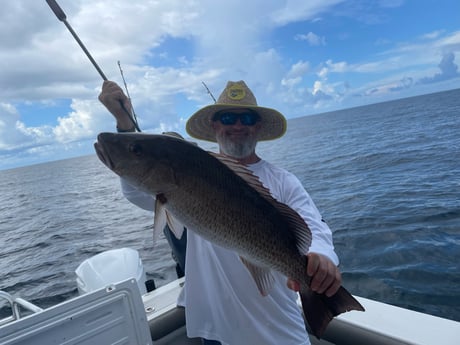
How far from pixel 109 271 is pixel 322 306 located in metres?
3.47

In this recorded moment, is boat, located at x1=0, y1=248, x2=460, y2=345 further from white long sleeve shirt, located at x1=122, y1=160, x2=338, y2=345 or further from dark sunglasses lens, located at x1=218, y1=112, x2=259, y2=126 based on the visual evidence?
dark sunglasses lens, located at x1=218, y1=112, x2=259, y2=126

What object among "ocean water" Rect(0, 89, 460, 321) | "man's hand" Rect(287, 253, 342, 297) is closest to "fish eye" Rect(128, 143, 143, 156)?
"man's hand" Rect(287, 253, 342, 297)

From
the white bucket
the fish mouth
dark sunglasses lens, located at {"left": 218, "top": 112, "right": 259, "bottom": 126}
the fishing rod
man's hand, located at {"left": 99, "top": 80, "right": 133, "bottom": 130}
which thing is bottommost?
the white bucket

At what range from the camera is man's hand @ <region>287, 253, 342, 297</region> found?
7.13 ft

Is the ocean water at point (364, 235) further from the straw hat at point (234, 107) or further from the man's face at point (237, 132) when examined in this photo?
the man's face at point (237, 132)

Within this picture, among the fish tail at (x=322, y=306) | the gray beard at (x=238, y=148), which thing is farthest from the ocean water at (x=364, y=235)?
the gray beard at (x=238, y=148)

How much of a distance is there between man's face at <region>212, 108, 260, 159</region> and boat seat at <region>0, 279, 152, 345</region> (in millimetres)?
1493

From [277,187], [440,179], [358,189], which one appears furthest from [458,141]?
[277,187]

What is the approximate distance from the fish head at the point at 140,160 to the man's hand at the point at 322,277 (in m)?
1.01

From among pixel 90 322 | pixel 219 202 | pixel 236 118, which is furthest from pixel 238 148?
pixel 90 322

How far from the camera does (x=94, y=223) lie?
62.4ft

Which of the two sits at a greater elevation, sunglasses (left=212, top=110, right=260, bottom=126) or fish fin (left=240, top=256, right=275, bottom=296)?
sunglasses (left=212, top=110, right=260, bottom=126)

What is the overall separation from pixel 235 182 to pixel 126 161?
0.67 metres

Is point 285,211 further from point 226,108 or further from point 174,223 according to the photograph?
point 226,108
